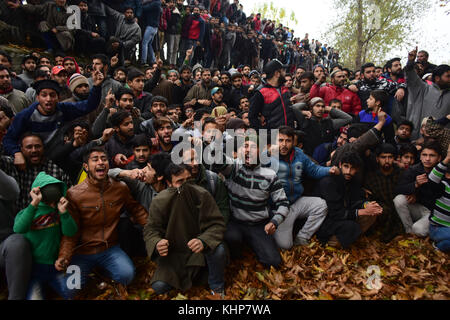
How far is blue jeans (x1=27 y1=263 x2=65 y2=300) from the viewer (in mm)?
3220

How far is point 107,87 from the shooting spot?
21.8ft

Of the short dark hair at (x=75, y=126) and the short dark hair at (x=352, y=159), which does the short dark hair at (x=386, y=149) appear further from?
the short dark hair at (x=75, y=126)

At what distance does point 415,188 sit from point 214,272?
12.0ft

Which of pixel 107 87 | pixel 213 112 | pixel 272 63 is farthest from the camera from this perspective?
pixel 213 112

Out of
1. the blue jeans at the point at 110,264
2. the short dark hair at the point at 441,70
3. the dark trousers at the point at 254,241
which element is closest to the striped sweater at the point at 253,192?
the dark trousers at the point at 254,241

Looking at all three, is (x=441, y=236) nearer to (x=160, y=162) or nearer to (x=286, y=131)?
(x=286, y=131)

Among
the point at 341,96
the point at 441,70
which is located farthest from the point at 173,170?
the point at 441,70

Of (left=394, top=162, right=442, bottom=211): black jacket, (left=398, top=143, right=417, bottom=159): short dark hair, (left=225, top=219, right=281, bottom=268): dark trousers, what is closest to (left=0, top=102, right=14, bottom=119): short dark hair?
(left=225, top=219, right=281, bottom=268): dark trousers

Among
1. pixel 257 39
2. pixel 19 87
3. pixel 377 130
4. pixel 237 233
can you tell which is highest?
pixel 257 39

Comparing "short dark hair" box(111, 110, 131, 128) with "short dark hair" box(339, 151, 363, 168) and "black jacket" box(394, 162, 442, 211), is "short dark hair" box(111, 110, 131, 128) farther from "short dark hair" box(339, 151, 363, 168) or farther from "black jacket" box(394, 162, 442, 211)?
"black jacket" box(394, 162, 442, 211)

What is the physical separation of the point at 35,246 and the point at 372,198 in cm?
517
